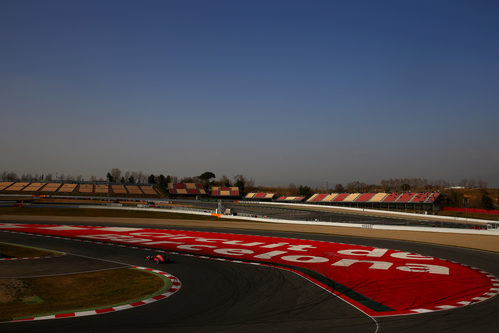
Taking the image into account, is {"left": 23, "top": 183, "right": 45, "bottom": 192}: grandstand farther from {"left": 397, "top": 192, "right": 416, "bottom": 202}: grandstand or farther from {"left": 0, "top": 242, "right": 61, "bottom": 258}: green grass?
{"left": 397, "top": 192, "right": 416, "bottom": 202}: grandstand

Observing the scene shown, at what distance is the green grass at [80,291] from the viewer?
11766 mm

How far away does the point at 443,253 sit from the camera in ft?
88.1

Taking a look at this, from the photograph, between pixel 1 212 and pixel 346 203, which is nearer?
pixel 1 212

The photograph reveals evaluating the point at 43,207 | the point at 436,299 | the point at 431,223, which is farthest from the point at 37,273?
the point at 43,207

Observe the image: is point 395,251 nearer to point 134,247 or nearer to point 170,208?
point 134,247

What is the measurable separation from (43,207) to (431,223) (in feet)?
236

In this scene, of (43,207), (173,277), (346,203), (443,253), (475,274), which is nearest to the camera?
(173,277)

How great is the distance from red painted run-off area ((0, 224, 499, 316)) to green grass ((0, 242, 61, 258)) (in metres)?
6.79

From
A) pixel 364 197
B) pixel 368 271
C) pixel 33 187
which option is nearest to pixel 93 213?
pixel 368 271

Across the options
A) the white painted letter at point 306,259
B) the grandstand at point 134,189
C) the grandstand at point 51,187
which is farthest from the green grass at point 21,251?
the grandstand at point 134,189

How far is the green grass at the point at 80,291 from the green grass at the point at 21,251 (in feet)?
29.8

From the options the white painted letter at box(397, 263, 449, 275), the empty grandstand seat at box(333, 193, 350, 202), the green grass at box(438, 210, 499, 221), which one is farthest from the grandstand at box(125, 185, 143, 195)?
the white painted letter at box(397, 263, 449, 275)

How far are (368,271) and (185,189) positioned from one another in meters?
148

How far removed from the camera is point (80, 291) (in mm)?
14250
